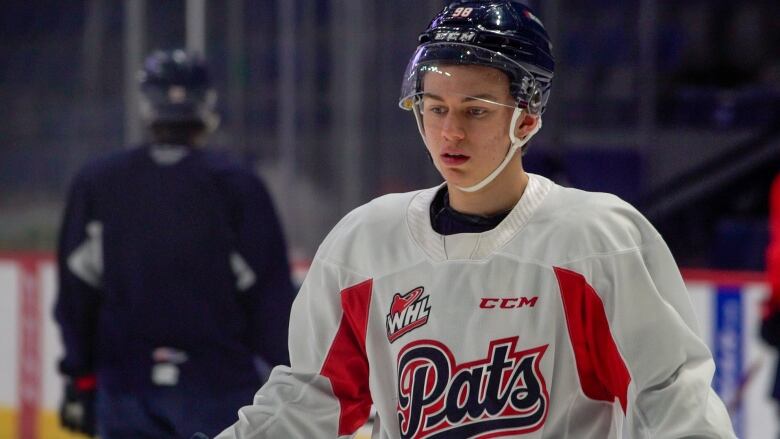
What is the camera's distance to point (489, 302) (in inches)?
54.5

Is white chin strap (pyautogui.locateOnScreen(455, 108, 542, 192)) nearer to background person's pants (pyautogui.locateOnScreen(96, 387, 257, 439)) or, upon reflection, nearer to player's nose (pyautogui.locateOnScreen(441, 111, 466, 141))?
player's nose (pyautogui.locateOnScreen(441, 111, 466, 141))

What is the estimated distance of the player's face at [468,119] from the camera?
141cm

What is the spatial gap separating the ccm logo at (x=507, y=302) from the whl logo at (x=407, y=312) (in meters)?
0.07

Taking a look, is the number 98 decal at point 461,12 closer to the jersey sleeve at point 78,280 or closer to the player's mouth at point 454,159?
the player's mouth at point 454,159

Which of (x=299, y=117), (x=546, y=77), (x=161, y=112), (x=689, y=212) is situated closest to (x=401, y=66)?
(x=299, y=117)

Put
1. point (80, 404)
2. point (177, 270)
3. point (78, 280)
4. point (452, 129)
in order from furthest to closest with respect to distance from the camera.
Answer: point (80, 404) < point (78, 280) < point (177, 270) < point (452, 129)

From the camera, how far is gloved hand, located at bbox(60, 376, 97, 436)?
115 inches

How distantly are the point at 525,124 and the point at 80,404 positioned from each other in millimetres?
1777

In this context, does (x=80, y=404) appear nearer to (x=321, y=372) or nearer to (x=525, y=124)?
(x=321, y=372)

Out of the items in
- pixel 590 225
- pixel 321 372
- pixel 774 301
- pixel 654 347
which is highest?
pixel 590 225

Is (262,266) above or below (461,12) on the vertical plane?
below

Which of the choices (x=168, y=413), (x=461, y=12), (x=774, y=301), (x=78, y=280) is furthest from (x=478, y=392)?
(x=774, y=301)

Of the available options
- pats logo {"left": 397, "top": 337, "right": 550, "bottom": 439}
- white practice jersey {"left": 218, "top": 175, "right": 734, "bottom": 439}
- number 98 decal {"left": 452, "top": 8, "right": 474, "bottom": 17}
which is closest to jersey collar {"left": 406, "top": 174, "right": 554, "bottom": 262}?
white practice jersey {"left": 218, "top": 175, "right": 734, "bottom": 439}

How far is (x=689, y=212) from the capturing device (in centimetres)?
512
